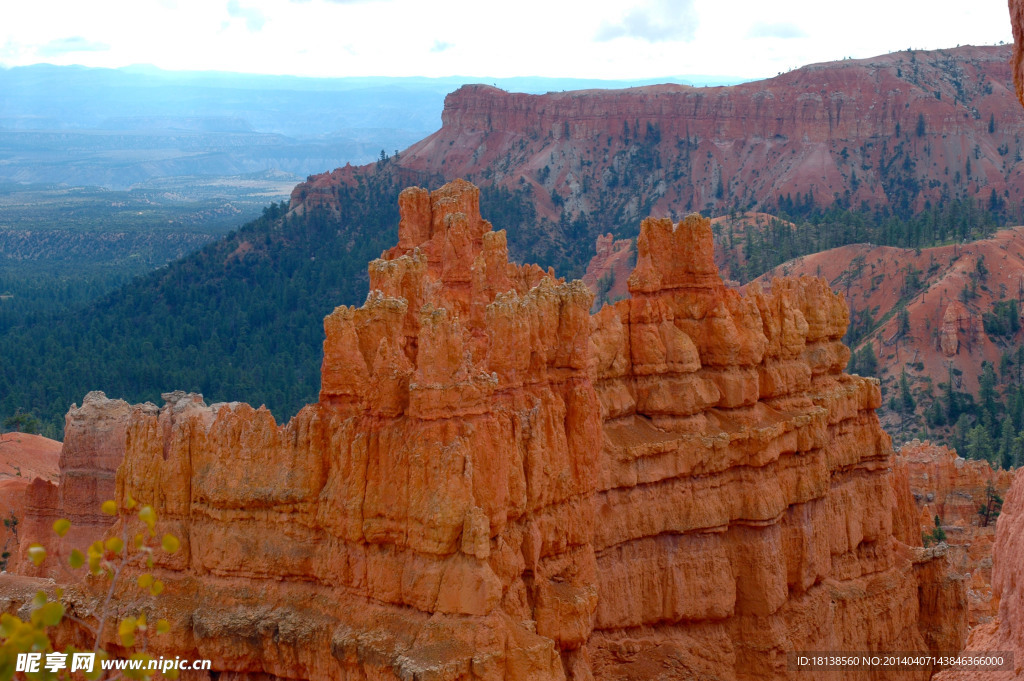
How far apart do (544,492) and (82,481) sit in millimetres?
20462

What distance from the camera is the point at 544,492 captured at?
891 inches

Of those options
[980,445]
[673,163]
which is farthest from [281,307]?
[673,163]

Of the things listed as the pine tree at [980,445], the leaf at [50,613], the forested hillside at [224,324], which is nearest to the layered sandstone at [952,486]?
the pine tree at [980,445]

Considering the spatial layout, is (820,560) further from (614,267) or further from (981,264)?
(614,267)

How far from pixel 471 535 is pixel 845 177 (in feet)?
540

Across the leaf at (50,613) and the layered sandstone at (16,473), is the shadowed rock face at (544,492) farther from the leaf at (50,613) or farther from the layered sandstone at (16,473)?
the layered sandstone at (16,473)

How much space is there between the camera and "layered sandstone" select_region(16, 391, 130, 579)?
1468 inches

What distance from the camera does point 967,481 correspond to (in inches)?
2180

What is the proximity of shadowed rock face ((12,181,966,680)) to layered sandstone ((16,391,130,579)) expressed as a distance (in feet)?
18.6

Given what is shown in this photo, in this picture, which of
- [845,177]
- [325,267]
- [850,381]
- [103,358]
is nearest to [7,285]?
[325,267]

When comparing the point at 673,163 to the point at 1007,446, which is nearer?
the point at 1007,446

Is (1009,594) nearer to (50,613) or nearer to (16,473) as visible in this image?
(50,613)

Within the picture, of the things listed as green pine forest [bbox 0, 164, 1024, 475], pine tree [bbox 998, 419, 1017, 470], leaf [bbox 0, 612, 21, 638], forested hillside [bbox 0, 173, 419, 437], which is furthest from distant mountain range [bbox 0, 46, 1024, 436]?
leaf [bbox 0, 612, 21, 638]

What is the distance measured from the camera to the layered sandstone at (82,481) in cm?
3728
